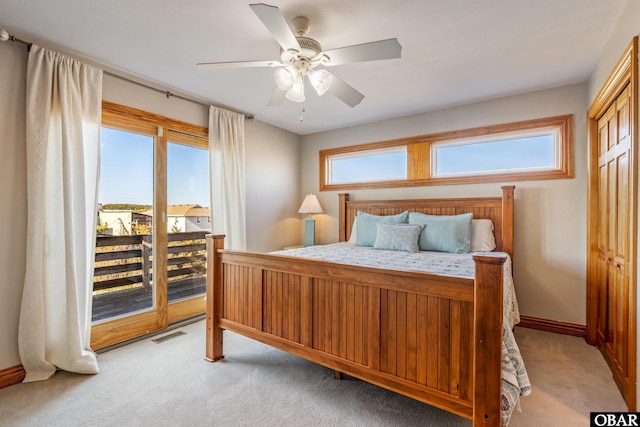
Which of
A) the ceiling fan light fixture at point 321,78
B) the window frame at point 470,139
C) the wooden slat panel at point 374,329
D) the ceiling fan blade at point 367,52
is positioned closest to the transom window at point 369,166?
the window frame at point 470,139

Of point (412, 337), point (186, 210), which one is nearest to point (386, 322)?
point (412, 337)

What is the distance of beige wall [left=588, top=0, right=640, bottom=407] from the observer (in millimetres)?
1679

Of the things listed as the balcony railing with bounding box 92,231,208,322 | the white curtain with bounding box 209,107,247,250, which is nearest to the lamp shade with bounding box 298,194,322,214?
the white curtain with bounding box 209,107,247,250

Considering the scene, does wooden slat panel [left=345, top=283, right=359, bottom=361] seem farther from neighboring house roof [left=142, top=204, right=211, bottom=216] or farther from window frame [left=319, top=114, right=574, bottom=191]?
window frame [left=319, top=114, right=574, bottom=191]

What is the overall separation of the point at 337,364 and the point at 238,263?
1.06m

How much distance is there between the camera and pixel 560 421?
1721 millimetres

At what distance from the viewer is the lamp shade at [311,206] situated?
4359 mm

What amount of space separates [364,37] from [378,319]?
1.88m

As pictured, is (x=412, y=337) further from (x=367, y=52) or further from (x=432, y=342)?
(x=367, y=52)

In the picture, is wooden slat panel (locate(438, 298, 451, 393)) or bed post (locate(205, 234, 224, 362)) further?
bed post (locate(205, 234, 224, 362))

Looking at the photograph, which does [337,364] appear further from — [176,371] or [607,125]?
[607,125]

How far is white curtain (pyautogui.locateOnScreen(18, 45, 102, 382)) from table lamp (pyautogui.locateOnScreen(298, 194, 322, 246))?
2505mm

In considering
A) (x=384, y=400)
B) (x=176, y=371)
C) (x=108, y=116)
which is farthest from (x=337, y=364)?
(x=108, y=116)

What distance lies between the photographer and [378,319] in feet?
5.57
